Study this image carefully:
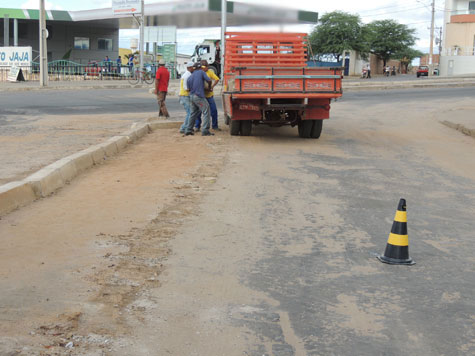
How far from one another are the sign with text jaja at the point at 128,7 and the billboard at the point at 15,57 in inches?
317

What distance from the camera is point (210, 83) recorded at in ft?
49.1

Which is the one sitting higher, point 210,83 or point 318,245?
point 210,83

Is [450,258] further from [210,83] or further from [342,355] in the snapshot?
[210,83]

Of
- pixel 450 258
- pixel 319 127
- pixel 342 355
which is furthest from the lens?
pixel 319 127

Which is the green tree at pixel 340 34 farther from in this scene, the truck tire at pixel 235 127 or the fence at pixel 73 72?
the truck tire at pixel 235 127

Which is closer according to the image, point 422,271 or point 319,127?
point 422,271

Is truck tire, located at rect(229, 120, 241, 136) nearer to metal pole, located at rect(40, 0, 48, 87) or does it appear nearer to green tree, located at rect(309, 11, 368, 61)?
metal pole, located at rect(40, 0, 48, 87)

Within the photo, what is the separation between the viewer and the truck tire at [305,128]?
14.6 m

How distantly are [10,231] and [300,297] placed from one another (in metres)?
3.25

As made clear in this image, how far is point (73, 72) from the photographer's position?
44.9m

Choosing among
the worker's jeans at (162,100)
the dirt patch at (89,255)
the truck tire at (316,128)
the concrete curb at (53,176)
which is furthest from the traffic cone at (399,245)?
the worker's jeans at (162,100)

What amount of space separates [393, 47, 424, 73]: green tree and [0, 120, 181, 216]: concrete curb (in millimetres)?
78740

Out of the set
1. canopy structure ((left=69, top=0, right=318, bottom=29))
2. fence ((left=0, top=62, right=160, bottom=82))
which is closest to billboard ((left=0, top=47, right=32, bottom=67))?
fence ((left=0, top=62, right=160, bottom=82))

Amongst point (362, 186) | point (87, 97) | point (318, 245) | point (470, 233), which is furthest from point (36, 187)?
point (87, 97)
